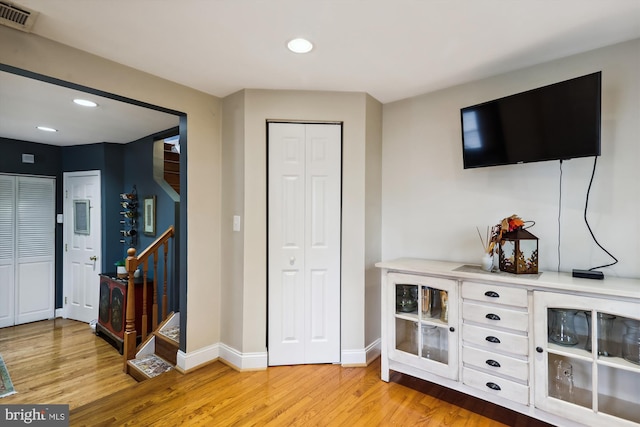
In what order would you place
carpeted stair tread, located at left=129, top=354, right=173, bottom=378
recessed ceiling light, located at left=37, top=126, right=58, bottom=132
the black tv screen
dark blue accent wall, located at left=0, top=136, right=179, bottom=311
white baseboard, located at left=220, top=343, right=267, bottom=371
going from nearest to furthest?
the black tv screen → white baseboard, located at left=220, top=343, right=267, bottom=371 → carpeted stair tread, located at left=129, top=354, right=173, bottom=378 → recessed ceiling light, located at left=37, top=126, right=58, bottom=132 → dark blue accent wall, located at left=0, top=136, right=179, bottom=311

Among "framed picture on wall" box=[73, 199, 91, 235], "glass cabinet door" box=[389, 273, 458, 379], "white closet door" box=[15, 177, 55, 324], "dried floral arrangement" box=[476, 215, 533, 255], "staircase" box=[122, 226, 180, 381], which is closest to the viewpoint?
"dried floral arrangement" box=[476, 215, 533, 255]

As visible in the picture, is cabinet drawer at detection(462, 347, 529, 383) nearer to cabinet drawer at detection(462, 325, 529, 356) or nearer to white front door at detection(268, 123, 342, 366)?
cabinet drawer at detection(462, 325, 529, 356)

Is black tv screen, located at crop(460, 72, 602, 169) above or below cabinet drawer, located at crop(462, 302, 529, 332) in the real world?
above

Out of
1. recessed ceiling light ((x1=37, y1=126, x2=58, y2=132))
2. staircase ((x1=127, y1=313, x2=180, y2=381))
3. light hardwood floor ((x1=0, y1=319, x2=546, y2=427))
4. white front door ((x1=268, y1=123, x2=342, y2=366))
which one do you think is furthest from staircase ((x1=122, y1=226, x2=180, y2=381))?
recessed ceiling light ((x1=37, y1=126, x2=58, y2=132))

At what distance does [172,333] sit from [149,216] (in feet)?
5.42

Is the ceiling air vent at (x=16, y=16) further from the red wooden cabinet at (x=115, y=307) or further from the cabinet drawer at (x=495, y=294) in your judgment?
the cabinet drawer at (x=495, y=294)

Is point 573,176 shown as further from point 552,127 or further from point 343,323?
point 343,323

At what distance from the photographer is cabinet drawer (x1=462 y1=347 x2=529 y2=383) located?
1.81 m

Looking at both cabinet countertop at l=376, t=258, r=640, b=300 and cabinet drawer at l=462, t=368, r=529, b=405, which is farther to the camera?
cabinet drawer at l=462, t=368, r=529, b=405

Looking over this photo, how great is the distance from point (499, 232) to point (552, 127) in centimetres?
71

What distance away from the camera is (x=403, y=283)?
2.28 m

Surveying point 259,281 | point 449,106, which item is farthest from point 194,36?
point 449,106

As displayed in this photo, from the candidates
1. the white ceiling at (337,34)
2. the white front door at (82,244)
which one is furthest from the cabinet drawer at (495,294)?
the white front door at (82,244)

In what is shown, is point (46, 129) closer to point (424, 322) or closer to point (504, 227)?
point (424, 322)
